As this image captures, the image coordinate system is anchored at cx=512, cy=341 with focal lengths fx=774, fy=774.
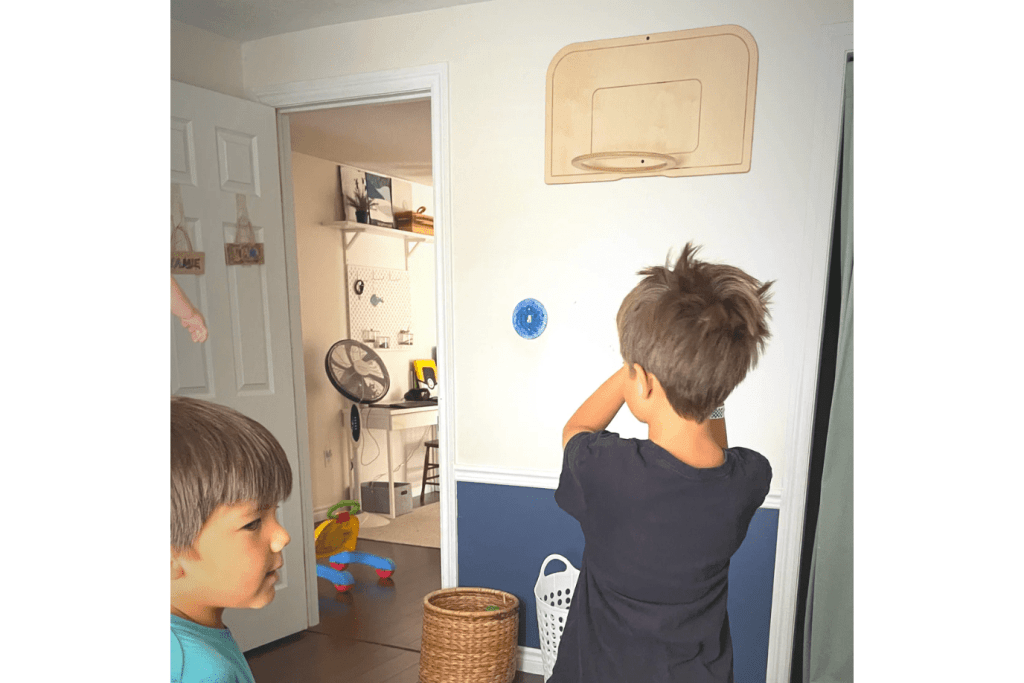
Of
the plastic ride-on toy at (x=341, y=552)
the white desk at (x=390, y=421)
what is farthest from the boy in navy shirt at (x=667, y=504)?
the white desk at (x=390, y=421)

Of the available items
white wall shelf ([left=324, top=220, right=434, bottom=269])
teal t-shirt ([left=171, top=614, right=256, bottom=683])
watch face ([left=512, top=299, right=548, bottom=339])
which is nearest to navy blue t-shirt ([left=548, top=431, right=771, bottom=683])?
watch face ([left=512, top=299, right=548, bottom=339])

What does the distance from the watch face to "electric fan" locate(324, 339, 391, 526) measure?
2.26 m

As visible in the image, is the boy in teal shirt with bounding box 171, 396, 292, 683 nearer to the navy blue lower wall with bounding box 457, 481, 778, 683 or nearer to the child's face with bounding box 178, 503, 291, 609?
the child's face with bounding box 178, 503, 291, 609

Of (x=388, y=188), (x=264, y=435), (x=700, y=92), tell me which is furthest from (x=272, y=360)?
(x=388, y=188)

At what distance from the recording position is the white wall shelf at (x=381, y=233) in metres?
4.85

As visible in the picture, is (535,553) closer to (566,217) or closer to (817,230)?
(566,217)

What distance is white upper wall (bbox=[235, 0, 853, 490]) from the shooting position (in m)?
1.97

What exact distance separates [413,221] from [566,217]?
10.6ft

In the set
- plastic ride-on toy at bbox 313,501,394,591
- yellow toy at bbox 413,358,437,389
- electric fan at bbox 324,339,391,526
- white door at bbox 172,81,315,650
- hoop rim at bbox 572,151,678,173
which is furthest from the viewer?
yellow toy at bbox 413,358,437,389

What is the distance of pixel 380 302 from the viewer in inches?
211

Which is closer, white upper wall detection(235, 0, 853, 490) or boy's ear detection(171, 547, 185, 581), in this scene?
boy's ear detection(171, 547, 185, 581)

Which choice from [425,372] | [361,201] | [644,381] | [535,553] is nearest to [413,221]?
[361,201]
